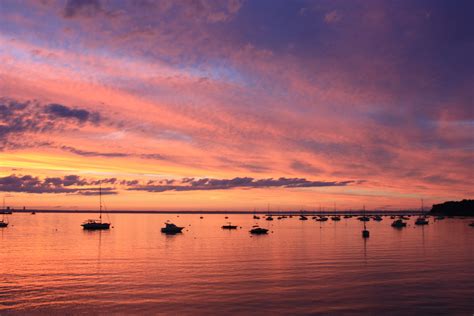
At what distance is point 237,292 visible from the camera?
41062mm

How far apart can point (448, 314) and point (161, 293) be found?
982 inches

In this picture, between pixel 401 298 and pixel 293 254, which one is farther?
pixel 293 254

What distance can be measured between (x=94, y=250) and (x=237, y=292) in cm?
5144

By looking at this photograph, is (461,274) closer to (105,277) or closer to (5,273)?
(105,277)

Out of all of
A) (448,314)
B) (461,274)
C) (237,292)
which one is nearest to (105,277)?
(237,292)

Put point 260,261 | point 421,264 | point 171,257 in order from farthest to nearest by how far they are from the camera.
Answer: point 171,257 → point 260,261 → point 421,264

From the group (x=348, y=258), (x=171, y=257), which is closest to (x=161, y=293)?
(x=171, y=257)

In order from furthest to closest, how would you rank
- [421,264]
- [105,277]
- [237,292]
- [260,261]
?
1. [260,261]
2. [421,264]
3. [105,277]
4. [237,292]

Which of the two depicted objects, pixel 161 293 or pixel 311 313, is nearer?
pixel 311 313

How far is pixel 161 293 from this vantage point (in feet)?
135

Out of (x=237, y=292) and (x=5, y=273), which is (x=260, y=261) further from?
(x=5, y=273)

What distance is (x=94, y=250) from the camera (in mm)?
83938

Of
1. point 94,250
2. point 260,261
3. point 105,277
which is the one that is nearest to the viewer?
point 105,277

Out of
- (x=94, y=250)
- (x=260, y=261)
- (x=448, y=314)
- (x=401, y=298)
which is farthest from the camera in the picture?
(x=94, y=250)
